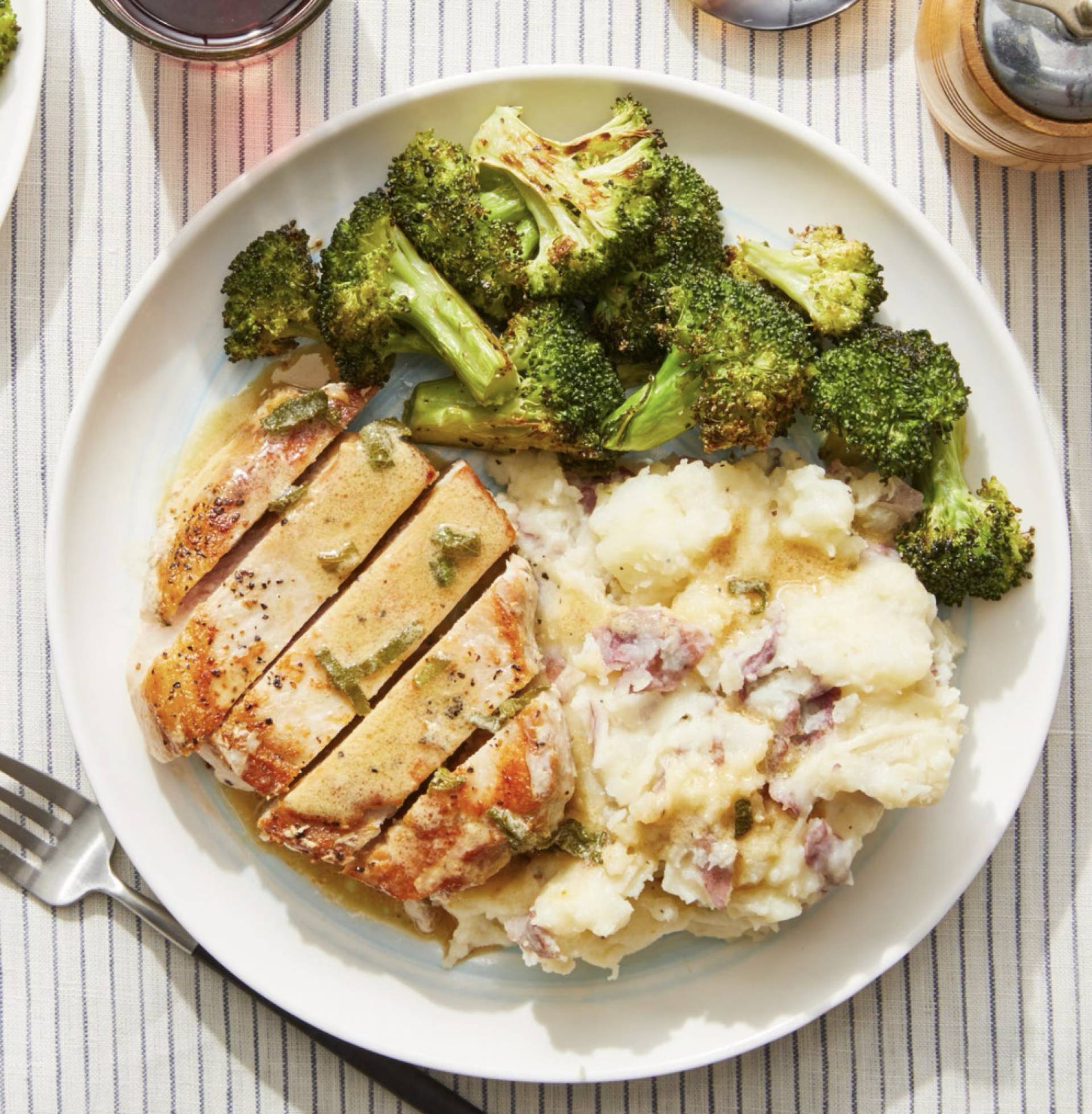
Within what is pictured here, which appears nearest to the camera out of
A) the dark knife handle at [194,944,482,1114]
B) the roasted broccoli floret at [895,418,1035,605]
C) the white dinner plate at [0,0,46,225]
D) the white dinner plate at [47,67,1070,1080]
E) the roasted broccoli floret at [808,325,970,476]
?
the roasted broccoli floret at [808,325,970,476]

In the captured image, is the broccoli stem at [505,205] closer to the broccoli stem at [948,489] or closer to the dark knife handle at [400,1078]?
the broccoli stem at [948,489]

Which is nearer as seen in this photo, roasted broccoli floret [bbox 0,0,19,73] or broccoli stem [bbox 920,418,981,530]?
broccoli stem [bbox 920,418,981,530]

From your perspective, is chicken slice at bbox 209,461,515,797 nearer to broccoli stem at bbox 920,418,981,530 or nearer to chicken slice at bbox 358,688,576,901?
chicken slice at bbox 358,688,576,901

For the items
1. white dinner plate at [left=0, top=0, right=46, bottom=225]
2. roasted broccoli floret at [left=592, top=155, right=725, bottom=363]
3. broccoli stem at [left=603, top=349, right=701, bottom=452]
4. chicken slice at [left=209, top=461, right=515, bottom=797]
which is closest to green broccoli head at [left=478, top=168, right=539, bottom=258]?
roasted broccoli floret at [left=592, top=155, right=725, bottom=363]

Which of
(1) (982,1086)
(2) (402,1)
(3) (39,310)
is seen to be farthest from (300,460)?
(1) (982,1086)

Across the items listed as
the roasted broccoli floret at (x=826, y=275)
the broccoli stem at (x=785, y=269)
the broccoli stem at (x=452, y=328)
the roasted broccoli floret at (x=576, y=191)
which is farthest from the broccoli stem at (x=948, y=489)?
the broccoli stem at (x=452, y=328)

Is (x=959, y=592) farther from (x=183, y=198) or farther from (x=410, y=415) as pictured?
(x=183, y=198)
